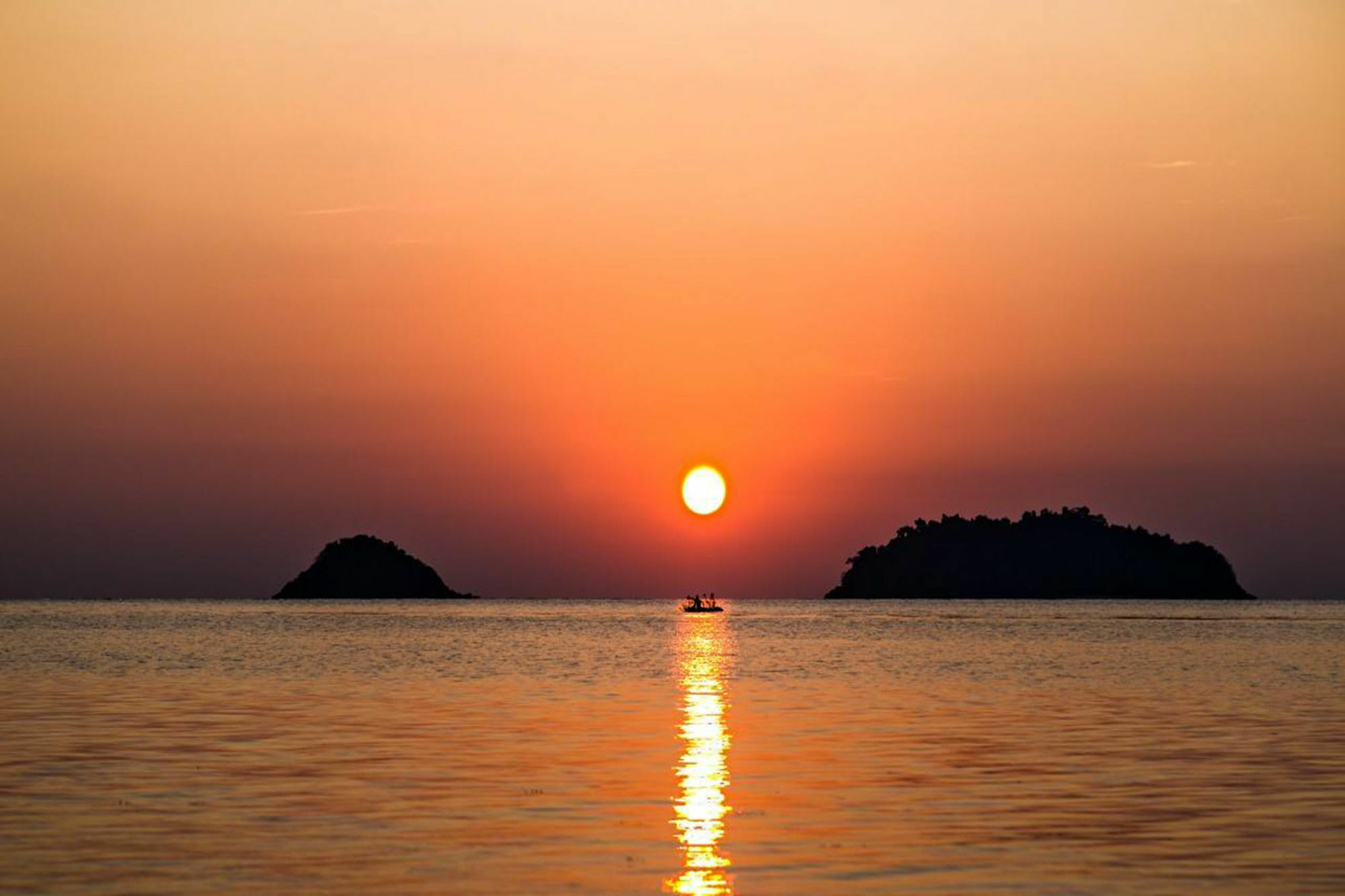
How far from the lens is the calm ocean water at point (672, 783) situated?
87.4 feet

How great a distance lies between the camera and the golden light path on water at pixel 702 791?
2580 cm

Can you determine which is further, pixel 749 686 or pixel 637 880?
pixel 749 686

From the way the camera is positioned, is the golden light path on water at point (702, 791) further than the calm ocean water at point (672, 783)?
No

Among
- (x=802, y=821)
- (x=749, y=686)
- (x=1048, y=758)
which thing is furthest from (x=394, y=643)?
(x=802, y=821)

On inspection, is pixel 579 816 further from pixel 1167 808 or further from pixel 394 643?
pixel 394 643

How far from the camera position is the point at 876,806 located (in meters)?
34.1

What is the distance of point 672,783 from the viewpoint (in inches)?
1496

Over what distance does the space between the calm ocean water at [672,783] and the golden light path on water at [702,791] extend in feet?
0.42

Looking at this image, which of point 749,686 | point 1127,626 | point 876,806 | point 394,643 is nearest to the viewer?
point 876,806

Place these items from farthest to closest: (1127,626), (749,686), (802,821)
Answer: (1127,626) → (749,686) → (802,821)

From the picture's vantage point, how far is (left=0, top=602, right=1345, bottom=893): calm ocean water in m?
26.6

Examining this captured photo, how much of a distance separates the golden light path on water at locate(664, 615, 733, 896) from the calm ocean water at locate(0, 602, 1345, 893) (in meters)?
0.13

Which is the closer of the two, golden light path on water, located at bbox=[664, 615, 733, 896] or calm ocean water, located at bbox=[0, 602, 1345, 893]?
golden light path on water, located at bbox=[664, 615, 733, 896]

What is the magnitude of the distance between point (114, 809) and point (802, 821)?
1327 cm
